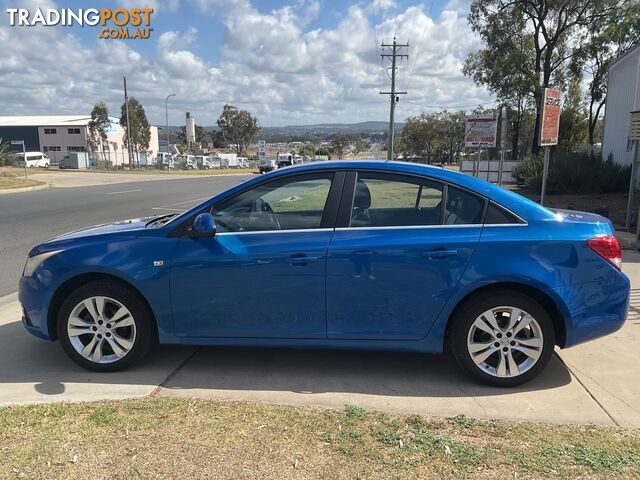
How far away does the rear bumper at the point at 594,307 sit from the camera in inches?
152

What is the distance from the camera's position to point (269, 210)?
424cm

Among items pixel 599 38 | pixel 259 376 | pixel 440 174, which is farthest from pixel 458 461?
pixel 599 38

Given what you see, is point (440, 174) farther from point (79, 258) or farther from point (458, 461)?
point (79, 258)

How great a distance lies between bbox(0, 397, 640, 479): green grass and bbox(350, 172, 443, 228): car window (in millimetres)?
1373

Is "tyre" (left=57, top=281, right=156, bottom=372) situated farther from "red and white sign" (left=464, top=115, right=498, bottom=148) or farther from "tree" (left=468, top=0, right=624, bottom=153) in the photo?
"tree" (left=468, top=0, right=624, bottom=153)

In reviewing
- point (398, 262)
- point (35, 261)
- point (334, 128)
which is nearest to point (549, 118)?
Result: point (398, 262)

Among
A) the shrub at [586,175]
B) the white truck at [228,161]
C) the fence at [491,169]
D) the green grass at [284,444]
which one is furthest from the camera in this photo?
the white truck at [228,161]

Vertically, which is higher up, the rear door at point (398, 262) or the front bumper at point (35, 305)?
the rear door at point (398, 262)

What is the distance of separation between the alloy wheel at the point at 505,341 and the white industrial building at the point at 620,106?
57.0 ft

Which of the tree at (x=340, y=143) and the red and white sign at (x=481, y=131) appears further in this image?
the tree at (x=340, y=143)

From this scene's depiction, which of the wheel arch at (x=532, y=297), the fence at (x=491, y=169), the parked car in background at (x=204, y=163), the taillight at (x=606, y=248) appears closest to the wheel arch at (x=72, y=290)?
the wheel arch at (x=532, y=297)

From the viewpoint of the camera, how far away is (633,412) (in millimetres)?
3625

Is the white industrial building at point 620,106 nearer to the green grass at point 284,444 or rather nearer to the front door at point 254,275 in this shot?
the front door at point 254,275

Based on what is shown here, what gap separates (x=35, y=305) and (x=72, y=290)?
0.30 meters
